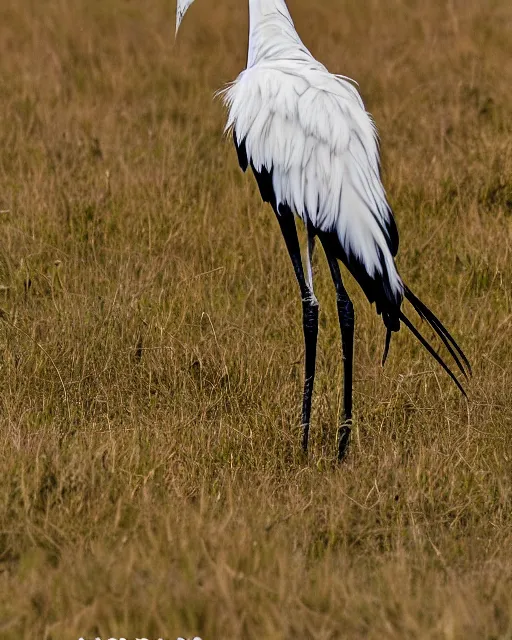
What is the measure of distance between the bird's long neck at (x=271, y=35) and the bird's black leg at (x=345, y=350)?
0.75 meters

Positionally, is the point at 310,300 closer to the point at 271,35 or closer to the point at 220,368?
the point at 220,368

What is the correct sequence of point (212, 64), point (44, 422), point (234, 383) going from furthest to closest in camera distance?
1. point (212, 64)
2. point (234, 383)
3. point (44, 422)

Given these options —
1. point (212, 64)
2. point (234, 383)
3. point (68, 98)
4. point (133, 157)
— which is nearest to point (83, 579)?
point (234, 383)

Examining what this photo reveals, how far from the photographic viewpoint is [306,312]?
414 centimetres

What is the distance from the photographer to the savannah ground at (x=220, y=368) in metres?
2.73

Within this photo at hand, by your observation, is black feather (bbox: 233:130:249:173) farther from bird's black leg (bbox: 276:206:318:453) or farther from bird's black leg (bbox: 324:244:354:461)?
bird's black leg (bbox: 324:244:354:461)

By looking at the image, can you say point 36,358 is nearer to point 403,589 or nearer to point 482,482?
point 482,482

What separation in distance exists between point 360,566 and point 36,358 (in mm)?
1686

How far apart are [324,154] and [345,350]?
686 mm

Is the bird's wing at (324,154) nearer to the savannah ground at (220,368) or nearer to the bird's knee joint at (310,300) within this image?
the bird's knee joint at (310,300)

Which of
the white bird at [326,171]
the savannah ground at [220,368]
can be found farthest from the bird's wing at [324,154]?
the savannah ground at [220,368]

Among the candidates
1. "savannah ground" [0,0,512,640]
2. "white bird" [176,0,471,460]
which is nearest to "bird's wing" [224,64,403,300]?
"white bird" [176,0,471,460]

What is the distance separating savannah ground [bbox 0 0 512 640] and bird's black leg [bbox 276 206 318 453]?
0.35 ft

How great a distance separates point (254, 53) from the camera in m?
4.20
